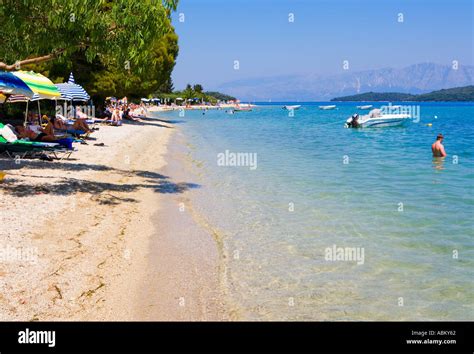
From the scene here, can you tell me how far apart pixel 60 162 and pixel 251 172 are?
743 centimetres

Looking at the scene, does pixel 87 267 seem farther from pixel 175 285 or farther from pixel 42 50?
pixel 42 50

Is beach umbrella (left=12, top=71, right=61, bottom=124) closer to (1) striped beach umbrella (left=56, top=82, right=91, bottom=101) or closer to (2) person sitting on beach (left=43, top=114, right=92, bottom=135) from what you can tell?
(2) person sitting on beach (left=43, top=114, right=92, bottom=135)

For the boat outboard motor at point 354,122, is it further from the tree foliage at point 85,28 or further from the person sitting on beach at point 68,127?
the tree foliage at point 85,28

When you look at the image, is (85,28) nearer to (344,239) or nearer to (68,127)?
(344,239)

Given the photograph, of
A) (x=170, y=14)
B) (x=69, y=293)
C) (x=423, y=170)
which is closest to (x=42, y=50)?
(x=170, y=14)

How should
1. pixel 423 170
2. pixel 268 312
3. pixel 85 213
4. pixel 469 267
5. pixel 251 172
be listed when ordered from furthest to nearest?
pixel 423 170, pixel 251 172, pixel 85 213, pixel 469 267, pixel 268 312

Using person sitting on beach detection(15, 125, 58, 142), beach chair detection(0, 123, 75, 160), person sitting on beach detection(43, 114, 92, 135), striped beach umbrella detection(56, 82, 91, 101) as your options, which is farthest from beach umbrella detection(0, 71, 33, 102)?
striped beach umbrella detection(56, 82, 91, 101)

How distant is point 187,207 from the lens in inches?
512

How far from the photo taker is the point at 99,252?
8500mm

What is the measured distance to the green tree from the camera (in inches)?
429
